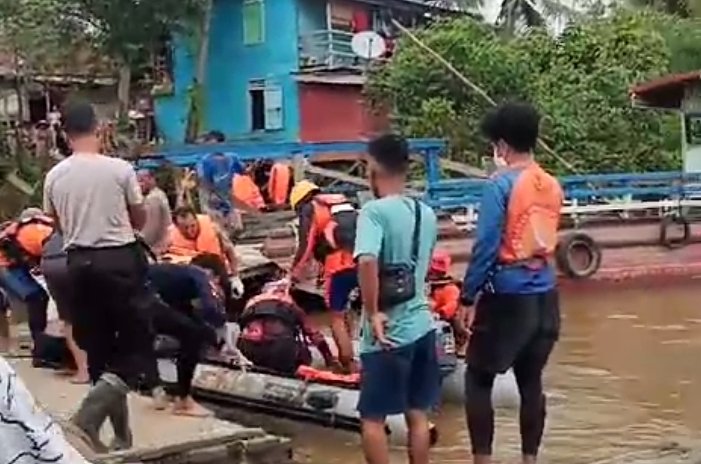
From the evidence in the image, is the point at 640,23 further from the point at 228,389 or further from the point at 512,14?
the point at 228,389

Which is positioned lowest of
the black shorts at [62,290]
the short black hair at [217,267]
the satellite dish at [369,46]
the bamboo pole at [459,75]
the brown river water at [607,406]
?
the brown river water at [607,406]

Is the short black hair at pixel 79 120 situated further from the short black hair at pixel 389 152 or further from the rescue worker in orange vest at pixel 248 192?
the rescue worker in orange vest at pixel 248 192

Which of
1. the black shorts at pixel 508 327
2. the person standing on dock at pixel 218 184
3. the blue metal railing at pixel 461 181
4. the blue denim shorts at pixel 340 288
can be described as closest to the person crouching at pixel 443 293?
the blue denim shorts at pixel 340 288

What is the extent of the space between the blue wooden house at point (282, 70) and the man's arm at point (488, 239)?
1134 inches

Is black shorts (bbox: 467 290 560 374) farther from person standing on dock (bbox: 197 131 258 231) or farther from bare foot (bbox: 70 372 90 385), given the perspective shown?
person standing on dock (bbox: 197 131 258 231)

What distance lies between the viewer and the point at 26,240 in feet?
32.8

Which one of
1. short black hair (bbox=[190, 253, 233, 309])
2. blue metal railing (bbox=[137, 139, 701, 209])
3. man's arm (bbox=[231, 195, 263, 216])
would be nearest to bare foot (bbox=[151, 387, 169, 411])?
short black hair (bbox=[190, 253, 233, 309])

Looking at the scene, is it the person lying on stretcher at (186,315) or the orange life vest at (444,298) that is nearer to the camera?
the person lying on stretcher at (186,315)

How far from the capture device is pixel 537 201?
6.36 meters

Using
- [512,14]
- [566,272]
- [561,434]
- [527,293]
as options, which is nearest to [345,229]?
[561,434]

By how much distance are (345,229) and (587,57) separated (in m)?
20.8

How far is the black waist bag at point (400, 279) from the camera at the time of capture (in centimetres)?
632

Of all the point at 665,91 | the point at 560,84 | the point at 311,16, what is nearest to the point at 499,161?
the point at 665,91

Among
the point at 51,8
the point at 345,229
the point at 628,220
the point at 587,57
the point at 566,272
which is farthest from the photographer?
the point at 51,8
